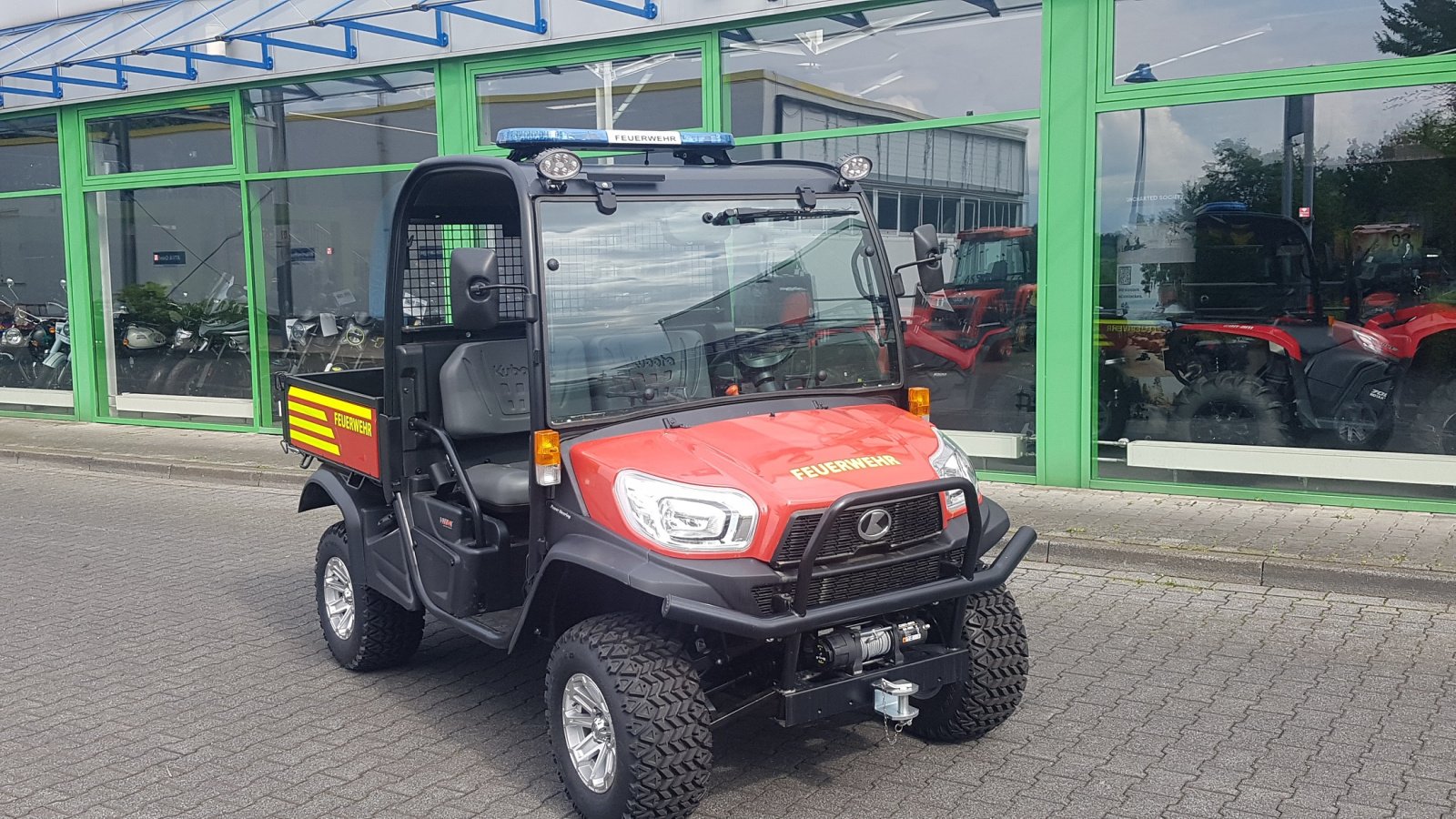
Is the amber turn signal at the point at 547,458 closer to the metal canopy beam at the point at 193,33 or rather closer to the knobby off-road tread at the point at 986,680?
the knobby off-road tread at the point at 986,680

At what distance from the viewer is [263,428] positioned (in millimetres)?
13930

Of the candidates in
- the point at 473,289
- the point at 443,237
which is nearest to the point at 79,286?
the point at 443,237

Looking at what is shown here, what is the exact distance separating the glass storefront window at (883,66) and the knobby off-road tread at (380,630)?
19.8 feet

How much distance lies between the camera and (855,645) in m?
4.07

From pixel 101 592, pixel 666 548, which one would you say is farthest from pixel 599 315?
pixel 101 592

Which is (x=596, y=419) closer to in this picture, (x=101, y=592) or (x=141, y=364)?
(x=101, y=592)

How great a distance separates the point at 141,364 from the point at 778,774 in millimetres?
12640

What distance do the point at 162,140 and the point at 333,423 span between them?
10070mm

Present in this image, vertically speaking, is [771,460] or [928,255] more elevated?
[928,255]

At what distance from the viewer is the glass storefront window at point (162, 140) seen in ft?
45.8

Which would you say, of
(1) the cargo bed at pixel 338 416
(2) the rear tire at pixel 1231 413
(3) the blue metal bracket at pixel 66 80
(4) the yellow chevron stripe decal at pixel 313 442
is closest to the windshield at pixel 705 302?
(1) the cargo bed at pixel 338 416

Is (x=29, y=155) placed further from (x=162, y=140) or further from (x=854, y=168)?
(x=854, y=168)

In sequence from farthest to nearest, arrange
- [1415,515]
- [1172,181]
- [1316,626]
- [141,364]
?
[141,364] < [1172,181] < [1415,515] < [1316,626]

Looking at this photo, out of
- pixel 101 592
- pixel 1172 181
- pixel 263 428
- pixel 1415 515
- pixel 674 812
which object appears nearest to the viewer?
pixel 674 812
